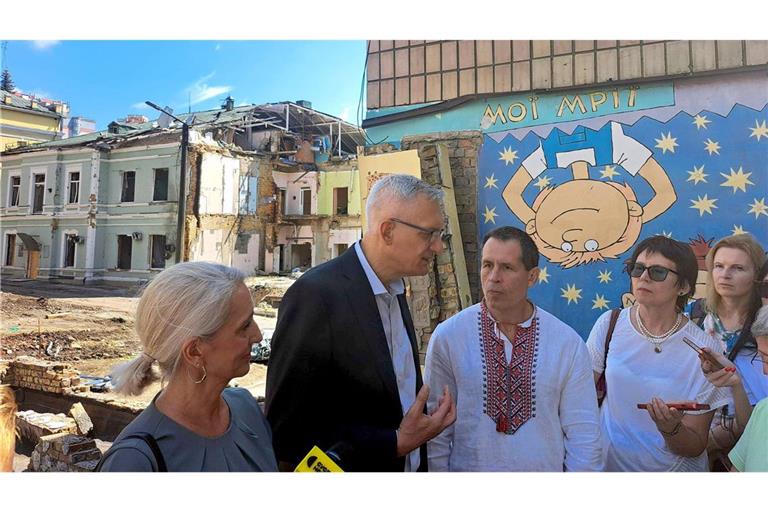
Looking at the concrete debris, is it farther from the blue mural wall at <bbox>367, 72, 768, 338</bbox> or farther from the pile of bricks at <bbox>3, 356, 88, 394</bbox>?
the blue mural wall at <bbox>367, 72, 768, 338</bbox>

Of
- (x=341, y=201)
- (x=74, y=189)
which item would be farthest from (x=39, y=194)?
(x=341, y=201)

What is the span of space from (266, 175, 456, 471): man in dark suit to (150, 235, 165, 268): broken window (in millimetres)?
1961

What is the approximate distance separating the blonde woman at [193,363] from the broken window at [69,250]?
8.79ft

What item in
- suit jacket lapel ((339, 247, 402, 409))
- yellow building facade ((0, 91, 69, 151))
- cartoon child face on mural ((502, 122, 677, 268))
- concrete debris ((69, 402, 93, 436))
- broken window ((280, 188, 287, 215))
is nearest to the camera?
suit jacket lapel ((339, 247, 402, 409))

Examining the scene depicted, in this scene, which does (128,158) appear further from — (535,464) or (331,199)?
(535,464)

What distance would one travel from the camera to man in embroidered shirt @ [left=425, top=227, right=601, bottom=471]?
68.6 inches

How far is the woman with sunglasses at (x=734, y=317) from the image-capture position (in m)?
2.20

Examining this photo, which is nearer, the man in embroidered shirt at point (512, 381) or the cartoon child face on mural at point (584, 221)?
the man in embroidered shirt at point (512, 381)

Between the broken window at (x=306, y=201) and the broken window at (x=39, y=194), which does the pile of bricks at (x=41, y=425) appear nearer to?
the broken window at (x=39, y=194)

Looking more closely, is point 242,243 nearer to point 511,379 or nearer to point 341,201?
point 341,201

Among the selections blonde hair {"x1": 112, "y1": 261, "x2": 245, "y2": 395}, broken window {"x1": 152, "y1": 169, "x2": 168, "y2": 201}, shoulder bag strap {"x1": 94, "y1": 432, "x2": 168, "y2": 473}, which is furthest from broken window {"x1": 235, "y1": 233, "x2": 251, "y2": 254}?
shoulder bag strap {"x1": 94, "y1": 432, "x2": 168, "y2": 473}

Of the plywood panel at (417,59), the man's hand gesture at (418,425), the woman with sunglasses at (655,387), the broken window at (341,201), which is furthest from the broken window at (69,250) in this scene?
the woman with sunglasses at (655,387)
